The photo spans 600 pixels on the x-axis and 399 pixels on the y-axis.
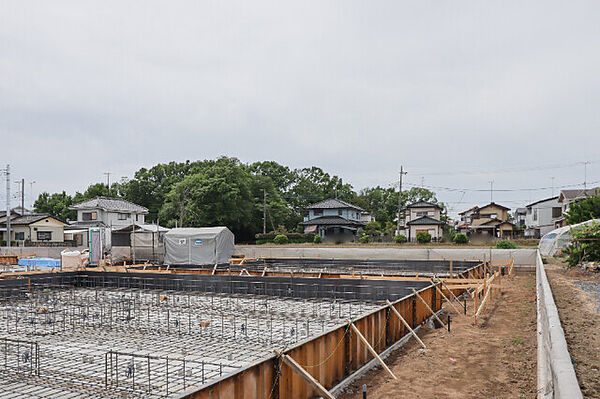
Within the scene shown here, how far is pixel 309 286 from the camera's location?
13.3 meters

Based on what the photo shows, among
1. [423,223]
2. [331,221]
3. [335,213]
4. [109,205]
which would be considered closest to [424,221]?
[423,223]

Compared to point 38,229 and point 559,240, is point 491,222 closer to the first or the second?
point 559,240

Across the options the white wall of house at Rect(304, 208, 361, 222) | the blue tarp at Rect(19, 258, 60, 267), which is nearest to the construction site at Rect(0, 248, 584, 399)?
the blue tarp at Rect(19, 258, 60, 267)

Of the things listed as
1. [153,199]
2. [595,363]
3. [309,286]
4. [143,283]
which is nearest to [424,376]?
[595,363]

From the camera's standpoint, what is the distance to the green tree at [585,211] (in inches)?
1038

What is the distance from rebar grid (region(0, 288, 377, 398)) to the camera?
594cm

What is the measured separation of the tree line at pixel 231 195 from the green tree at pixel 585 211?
21282mm

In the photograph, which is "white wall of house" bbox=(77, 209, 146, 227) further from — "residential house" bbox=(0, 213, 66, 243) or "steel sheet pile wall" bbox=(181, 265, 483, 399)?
"steel sheet pile wall" bbox=(181, 265, 483, 399)

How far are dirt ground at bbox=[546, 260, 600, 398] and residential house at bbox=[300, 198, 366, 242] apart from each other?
2967 cm

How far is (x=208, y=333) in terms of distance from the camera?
8.82m

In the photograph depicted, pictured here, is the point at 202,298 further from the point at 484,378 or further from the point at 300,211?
the point at 300,211

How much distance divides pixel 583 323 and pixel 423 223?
36.5m

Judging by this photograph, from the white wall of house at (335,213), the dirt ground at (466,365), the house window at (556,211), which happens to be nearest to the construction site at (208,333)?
the dirt ground at (466,365)

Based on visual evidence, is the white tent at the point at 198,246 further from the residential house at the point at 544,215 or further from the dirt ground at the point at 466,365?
the residential house at the point at 544,215
